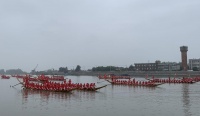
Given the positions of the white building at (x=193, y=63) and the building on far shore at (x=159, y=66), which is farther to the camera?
the building on far shore at (x=159, y=66)

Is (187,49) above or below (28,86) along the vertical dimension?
above

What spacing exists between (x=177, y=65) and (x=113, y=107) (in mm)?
162775

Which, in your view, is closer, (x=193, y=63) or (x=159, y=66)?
(x=193, y=63)

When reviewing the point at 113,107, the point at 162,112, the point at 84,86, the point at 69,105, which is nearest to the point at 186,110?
the point at 162,112

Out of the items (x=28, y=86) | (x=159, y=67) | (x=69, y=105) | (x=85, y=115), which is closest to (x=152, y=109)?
(x=85, y=115)

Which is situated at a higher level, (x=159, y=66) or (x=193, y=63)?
(x=193, y=63)

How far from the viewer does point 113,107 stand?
27.5m

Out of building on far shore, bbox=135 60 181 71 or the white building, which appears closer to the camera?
the white building

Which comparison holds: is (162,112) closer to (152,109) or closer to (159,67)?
(152,109)

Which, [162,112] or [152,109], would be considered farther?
[152,109]

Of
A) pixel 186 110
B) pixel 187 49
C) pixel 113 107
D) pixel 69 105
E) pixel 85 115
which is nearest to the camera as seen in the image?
pixel 85 115

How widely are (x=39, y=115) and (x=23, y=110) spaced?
3586 mm

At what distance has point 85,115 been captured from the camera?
23781 millimetres

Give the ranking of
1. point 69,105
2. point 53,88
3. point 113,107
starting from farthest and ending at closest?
point 53,88 → point 69,105 → point 113,107
